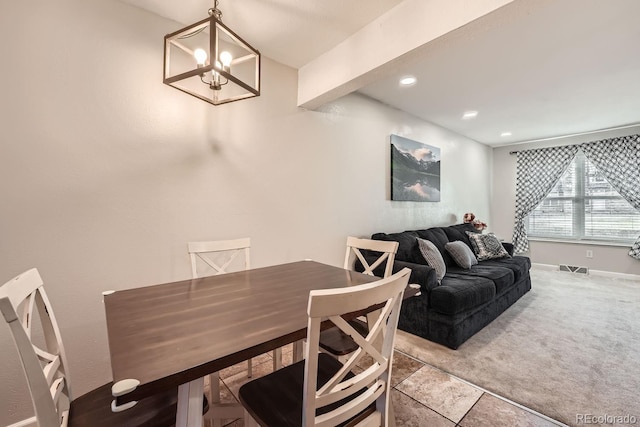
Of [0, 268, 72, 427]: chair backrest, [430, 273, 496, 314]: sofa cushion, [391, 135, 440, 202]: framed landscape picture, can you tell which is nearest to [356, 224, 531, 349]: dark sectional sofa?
[430, 273, 496, 314]: sofa cushion

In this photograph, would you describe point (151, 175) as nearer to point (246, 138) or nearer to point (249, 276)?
point (246, 138)

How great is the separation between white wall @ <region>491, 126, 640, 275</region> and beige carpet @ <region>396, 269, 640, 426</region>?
57.9 inches

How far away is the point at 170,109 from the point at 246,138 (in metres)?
0.57

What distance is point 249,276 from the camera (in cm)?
167

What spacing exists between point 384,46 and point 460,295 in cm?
202

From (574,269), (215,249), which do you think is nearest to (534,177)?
(574,269)

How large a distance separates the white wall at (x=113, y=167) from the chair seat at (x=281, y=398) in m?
1.22

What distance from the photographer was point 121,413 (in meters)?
0.97

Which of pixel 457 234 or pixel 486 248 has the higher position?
pixel 457 234

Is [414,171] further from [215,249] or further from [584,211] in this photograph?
[584,211]

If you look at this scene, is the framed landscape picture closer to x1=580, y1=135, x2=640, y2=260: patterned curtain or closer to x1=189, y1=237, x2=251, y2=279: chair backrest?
x1=189, y1=237, x2=251, y2=279: chair backrest

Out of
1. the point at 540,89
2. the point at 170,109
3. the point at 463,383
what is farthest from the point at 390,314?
the point at 540,89

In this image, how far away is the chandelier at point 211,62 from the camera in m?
1.18

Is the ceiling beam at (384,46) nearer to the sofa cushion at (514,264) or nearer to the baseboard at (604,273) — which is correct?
the sofa cushion at (514,264)
